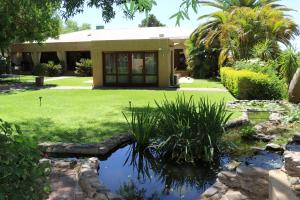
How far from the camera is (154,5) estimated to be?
7.90ft

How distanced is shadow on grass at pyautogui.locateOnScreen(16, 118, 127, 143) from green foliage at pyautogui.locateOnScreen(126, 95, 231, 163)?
5.46 feet

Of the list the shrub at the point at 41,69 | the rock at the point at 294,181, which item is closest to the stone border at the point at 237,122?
the rock at the point at 294,181

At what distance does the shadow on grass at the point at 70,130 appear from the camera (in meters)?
9.16

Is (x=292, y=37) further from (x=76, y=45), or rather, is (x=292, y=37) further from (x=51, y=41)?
(x=51, y=41)

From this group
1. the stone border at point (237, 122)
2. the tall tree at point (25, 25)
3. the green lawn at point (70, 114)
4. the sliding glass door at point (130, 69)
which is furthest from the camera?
the sliding glass door at point (130, 69)

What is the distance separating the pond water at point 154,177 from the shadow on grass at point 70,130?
1.46 m

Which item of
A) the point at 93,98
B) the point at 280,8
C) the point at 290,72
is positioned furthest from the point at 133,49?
the point at 280,8

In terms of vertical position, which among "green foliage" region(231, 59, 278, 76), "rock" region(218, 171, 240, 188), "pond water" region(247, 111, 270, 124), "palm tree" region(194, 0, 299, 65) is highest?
"palm tree" region(194, 0, 299, 65)

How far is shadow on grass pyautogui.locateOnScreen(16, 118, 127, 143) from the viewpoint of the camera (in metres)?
9.16

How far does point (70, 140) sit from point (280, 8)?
26.7 metres

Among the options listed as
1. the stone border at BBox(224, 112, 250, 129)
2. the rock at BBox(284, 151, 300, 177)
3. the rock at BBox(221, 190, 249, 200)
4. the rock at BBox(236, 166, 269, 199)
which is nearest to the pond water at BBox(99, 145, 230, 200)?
the rock at BBox(221, 190, 249, 200)

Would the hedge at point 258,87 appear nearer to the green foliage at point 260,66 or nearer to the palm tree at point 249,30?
the green foliage at point 260,66

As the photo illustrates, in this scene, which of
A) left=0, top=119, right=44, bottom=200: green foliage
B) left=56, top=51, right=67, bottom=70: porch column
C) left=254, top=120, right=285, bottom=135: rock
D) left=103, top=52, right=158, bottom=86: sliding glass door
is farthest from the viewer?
left=56, top=51, right=67, bottom=70: porch column

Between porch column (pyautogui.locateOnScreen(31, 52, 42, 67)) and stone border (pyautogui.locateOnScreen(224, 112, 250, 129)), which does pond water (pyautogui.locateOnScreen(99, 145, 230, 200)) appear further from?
porch column (pyautogui.locateOnScreen(31, 52, 42, 67))
